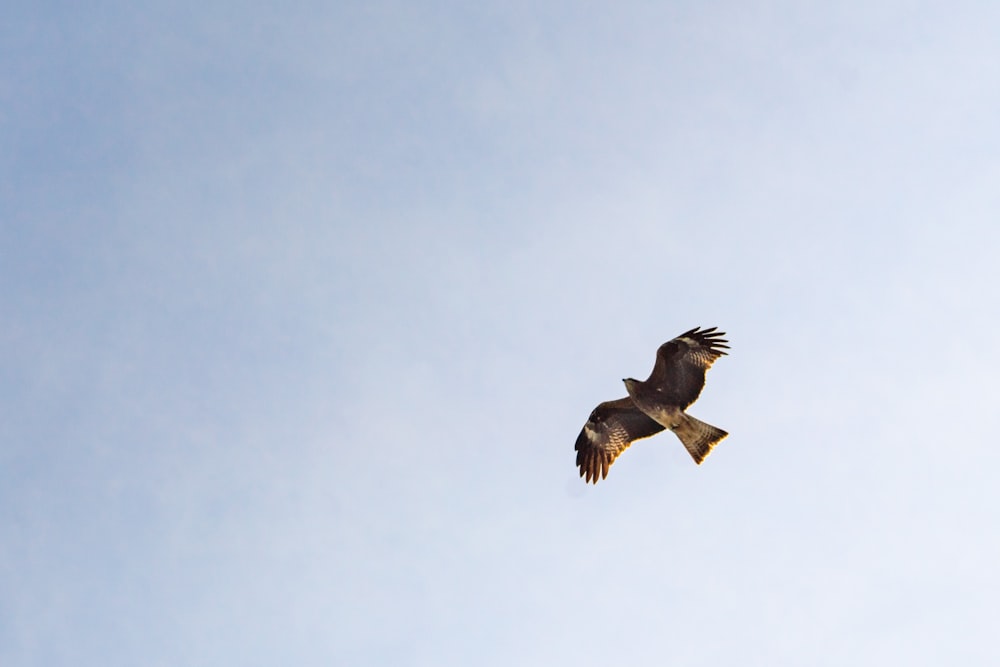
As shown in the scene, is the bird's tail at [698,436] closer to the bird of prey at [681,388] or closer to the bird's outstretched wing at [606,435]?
the bird of prey at [681,388]

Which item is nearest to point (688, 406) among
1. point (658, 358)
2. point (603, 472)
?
point (658, 358)

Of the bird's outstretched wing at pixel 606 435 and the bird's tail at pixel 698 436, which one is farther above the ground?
the bird's outstretched wing at pixel 606 435

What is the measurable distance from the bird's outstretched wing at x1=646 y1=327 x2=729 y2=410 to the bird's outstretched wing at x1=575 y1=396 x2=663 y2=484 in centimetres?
112

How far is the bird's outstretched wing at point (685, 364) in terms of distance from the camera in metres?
15.3

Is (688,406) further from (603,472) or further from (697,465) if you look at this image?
(603,472)

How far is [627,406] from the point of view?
1633 centimetres

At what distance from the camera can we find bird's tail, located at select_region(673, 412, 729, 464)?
15500 mm

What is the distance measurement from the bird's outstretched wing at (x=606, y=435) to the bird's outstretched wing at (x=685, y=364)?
112 centimetres

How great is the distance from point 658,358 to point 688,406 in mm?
1027

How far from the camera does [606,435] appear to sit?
1678cm

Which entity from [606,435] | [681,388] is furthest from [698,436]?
[606,435]

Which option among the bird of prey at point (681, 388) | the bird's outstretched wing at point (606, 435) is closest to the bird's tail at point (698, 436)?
the bird of prey at point (681, 388)

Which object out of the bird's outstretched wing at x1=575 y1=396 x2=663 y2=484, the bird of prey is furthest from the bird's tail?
the bird's outstretched wing at x1=575 y1=396 x2=663 y2=484

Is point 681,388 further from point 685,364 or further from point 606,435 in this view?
point 606,435
